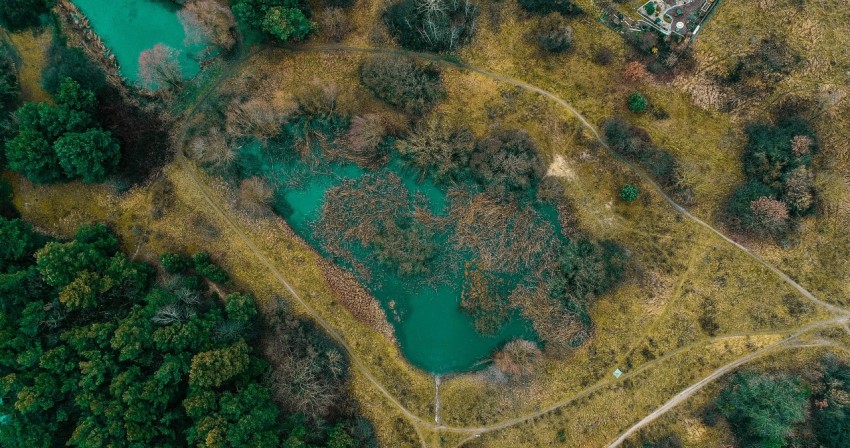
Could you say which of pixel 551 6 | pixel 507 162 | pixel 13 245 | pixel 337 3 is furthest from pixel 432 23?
pixel 13 245

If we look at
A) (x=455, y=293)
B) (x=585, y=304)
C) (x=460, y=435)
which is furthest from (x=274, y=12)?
(x=460, y=435)

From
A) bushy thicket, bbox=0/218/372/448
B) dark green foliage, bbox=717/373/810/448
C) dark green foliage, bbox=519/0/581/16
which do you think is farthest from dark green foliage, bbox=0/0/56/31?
dark green foliage, bbox=717/373/810/448

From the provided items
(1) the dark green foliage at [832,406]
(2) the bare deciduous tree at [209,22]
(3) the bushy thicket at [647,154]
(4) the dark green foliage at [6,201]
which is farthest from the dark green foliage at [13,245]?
(1) the dark green foliage at [832,406]

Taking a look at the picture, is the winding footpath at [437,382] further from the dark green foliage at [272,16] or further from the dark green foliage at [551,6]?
the dark green foliage at [551,6]

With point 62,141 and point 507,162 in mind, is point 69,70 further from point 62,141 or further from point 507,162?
point 507,162

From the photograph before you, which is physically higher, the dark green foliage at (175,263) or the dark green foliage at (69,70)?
the dark green foliage at (69,70)

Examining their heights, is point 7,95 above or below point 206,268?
above

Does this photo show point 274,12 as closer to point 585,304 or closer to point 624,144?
point 624,144
